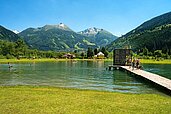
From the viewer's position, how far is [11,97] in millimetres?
21406

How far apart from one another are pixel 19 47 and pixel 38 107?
18393cm

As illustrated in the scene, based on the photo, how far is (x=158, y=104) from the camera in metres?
19.5

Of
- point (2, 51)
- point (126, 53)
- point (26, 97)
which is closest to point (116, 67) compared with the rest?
point (126, 53)

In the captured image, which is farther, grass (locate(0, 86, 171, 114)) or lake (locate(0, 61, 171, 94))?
lake (locate(0, 61, 171, 94))

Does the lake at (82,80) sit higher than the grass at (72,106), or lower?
lower

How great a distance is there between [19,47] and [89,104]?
602 ft

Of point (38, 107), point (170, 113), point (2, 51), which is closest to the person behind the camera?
point (170, 113)

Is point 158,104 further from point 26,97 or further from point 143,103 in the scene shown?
point 26,97

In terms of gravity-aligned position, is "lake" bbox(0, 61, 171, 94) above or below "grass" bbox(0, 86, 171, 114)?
below

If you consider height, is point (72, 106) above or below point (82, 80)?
above

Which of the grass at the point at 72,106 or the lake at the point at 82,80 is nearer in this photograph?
the grass at the point at 72,106

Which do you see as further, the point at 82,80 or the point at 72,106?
the point at 82,80

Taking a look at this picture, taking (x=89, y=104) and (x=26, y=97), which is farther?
(x=26, y=97)

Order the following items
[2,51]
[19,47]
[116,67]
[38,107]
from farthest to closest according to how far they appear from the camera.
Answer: [19,47] → [2,51] → [116,67] → [38,107]
